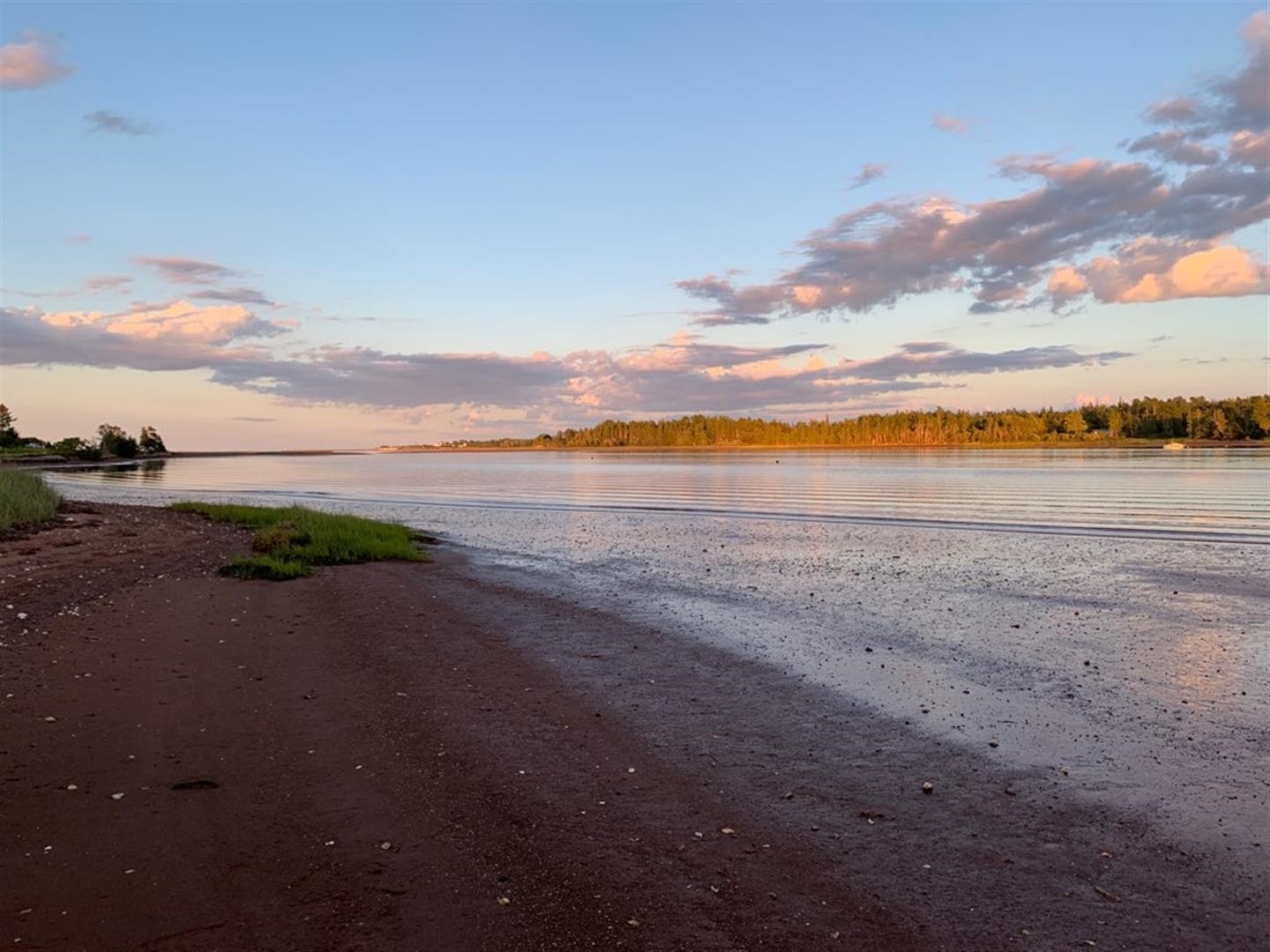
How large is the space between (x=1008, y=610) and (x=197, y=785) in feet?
41.7

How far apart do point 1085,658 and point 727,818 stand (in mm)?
7242

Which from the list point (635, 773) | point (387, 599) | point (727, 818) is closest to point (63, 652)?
point (387, 599)

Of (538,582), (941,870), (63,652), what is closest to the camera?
(941,870)

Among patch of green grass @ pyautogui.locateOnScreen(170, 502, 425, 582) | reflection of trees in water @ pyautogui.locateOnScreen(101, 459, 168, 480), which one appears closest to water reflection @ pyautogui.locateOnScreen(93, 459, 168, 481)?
reflection of trees in water @ pyautogui.locateOnScreen(101, 459, 168, 480)

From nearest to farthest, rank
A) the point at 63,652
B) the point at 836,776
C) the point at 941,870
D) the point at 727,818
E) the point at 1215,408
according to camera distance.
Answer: the point at 941,870, the point at 727,818, the point at 836,776, the point at 63,652, the point at 1215,408

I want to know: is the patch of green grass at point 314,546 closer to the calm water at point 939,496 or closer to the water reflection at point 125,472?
the calm water at point 939,496

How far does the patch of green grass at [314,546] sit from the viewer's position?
1712 cm

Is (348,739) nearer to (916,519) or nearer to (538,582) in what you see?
(538,582)

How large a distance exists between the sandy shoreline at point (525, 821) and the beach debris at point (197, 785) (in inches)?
2.5

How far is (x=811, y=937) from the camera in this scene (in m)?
4.52

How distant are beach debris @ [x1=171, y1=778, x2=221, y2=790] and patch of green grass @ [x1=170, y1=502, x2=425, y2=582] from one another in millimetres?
10741

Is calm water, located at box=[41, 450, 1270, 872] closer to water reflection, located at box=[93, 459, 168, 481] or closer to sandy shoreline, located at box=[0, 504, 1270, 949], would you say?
sandy shoreline, located at box=[0, 504, 1270, 949]

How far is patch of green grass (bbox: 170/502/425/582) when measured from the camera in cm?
1712

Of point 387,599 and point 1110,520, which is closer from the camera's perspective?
point 387,599
